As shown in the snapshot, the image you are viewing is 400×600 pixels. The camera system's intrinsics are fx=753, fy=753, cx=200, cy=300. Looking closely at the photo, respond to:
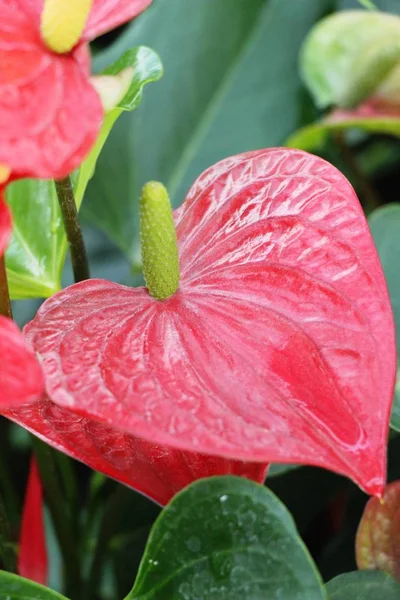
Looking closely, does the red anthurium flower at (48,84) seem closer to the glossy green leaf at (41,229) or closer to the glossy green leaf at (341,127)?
the glossy green leaf at (41,229)

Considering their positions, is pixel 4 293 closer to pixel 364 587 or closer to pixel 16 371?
pixel 16 371

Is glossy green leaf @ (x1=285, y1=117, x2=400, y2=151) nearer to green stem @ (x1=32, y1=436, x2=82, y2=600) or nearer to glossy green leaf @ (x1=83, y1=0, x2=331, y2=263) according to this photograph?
glossy green leaf @ (x1=83, y1=0, x2=331, y2=263)

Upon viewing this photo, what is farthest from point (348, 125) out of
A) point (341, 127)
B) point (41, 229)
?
point (41, 229)

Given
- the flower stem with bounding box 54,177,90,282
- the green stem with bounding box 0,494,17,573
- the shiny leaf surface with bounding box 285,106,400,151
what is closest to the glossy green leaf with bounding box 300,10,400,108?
the shiny leaf surface with bounding box 285,106,400,151

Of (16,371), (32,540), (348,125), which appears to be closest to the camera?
(16,371)

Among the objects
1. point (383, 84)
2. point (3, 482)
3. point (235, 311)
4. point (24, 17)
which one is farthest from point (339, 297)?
point (383, 84)

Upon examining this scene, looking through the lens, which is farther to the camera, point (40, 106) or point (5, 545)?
point (5, 545)
